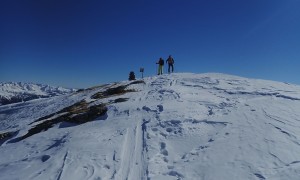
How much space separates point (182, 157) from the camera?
952cm

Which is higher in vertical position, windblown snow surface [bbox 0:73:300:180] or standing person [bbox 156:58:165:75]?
standing person [bbox 156:58:165:75]

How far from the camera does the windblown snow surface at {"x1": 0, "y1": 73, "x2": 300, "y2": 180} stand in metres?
8.41

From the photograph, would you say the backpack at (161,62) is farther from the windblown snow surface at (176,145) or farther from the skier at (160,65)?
the windblown snow surface at (176,145)

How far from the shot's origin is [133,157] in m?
9.79

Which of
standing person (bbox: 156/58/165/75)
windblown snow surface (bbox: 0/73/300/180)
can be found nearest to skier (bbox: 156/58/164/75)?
standing person (bbox: 156/58/165/75)

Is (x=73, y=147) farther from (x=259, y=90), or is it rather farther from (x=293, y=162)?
(x=259, y=90)

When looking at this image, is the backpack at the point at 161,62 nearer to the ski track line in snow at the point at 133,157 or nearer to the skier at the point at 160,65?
the skier at the point at 160,65

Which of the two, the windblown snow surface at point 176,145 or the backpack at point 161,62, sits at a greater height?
the backpack at point 161,62

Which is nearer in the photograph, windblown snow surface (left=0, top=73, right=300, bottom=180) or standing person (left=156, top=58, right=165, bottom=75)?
windblown snow surface (left=0, top=73, right=300, bottom=180)

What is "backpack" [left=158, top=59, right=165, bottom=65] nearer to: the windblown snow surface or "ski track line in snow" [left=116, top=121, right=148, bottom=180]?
the windblown snow surface

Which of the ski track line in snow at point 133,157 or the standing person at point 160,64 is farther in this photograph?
the standing person at point 160,64

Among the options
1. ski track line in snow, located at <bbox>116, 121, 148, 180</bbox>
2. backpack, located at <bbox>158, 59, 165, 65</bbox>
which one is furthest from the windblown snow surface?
backpack, located at <bbox>158, 59, 165, 65</bbox>

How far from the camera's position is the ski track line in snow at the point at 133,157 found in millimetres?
8484

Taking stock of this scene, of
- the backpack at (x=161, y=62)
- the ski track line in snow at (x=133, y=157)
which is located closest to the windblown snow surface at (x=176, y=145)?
the ski track line in snow at (x=133, y=157)
